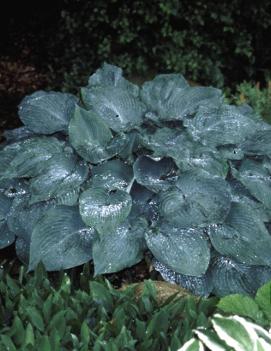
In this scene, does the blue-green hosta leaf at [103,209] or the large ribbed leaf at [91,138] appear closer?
the blue-green hosta leaf at [103,209]

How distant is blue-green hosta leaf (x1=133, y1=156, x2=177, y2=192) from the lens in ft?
10.4

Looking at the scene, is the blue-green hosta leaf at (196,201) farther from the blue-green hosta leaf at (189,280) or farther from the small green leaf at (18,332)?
the small green leaf at (18,332)

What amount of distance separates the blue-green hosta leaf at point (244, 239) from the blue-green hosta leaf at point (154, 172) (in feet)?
0.94

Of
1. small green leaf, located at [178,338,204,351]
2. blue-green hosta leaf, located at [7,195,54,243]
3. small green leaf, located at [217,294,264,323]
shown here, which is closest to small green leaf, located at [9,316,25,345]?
small green leaf, located at [178,338,204,351]

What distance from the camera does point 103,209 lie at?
306cm

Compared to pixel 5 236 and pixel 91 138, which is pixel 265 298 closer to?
pixel 91 138

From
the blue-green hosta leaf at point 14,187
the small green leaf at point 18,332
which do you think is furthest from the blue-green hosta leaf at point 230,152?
the small green leaf at point 18,332

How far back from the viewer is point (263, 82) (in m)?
6.98

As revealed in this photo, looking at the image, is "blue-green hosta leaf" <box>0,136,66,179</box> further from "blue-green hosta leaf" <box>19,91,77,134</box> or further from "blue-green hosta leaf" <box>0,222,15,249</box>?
"blue-green hosta leaf" <box>0,222,15,249</box>

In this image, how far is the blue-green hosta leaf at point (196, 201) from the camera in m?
3.08

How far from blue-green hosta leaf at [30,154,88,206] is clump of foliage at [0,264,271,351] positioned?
1.26 ft

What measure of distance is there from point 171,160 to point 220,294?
2.09 ft

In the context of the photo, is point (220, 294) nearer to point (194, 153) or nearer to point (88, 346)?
point (194, 153)

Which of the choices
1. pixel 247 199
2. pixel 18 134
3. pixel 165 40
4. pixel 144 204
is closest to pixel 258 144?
pixel 247 199
